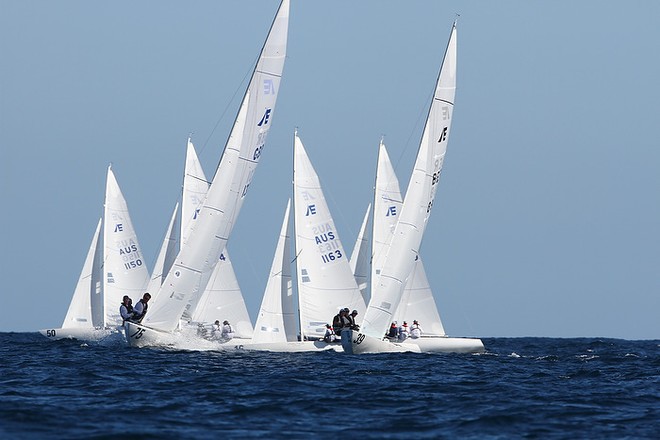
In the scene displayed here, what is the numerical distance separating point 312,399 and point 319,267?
18.4m

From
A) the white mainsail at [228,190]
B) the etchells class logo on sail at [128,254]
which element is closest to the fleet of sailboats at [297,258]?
the white mainsail at [228,190]

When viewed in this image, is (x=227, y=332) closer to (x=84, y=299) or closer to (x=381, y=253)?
(x=381, y=253)

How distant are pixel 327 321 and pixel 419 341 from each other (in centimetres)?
420

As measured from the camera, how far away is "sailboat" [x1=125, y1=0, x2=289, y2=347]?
34.2 m

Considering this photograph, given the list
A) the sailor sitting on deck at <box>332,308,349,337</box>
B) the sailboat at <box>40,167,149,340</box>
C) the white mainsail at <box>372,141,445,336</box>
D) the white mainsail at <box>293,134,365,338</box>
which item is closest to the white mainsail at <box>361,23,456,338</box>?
the sailor sitting on deck at <box>332,308,349,337</box>

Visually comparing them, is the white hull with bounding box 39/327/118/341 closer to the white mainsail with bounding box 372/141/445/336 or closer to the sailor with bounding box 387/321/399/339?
the white mainsail with bounding box 372/141/445/336

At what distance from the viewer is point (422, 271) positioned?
45.3 m

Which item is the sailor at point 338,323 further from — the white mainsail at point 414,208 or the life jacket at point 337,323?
the white mainsail at point 414,208

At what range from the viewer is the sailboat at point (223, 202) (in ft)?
112

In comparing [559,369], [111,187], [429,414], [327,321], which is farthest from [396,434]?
[111,187]

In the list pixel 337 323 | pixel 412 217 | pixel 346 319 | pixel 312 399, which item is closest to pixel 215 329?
pixel 337 323

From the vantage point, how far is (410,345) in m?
37.9

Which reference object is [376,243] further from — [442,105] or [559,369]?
[559,369]

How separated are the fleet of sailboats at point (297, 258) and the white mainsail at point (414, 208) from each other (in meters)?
0.03
